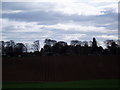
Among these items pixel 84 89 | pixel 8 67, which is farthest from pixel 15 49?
pixel 84 89

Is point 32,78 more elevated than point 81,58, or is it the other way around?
point 81,58

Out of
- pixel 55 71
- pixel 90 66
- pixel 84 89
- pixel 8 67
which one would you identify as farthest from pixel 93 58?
pixel 84 89

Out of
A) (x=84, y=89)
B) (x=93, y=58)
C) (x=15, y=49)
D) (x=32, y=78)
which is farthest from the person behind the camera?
(x=15, y=49)

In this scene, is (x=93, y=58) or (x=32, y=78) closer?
(x=32, y=78)

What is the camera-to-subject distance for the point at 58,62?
24.5 m

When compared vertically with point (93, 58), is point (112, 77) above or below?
below

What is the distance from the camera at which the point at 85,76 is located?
23750mm

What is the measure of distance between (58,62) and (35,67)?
247 cm

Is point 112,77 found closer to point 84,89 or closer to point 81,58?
point 81,58

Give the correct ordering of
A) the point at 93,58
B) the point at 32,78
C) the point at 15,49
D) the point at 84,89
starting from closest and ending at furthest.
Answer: the point at 84,89 → the point at 32,78 → the point at 93,58 → the point at 15,49

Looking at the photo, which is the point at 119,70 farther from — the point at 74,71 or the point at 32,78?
the point at 32,78

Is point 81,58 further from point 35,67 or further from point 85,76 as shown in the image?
point 35,67

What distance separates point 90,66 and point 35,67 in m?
5.75

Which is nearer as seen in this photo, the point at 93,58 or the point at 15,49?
the point at 93,58
